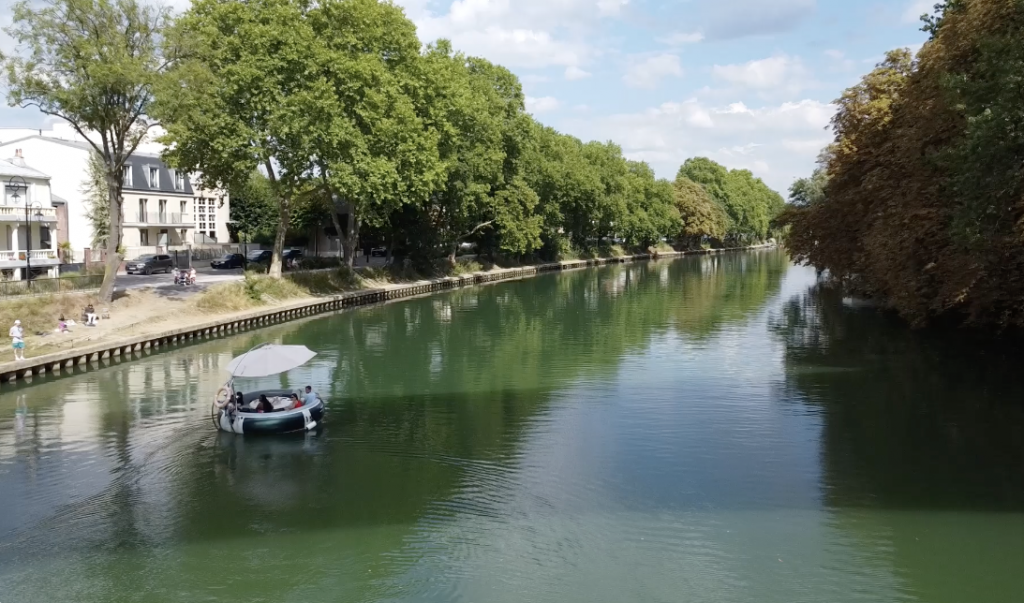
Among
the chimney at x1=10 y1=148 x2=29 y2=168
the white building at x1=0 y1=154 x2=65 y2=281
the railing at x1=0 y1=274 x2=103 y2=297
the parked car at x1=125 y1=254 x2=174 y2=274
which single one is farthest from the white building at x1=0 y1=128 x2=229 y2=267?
the railing at x1=0 y1=274 x2=103 y2=297

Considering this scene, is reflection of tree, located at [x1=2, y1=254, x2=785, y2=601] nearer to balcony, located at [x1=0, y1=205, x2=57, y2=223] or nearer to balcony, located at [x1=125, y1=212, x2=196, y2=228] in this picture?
balcony, located at [x1=0, y1=205, x2=57, y2=223]

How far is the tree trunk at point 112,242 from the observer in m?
36.5

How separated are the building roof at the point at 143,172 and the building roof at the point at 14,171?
1458 cm

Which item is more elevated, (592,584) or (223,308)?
(223,308)

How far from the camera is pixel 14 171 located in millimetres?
48938

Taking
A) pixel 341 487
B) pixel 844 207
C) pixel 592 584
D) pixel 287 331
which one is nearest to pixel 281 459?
pixel 341 487

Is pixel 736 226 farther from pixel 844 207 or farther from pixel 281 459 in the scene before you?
pixel 281 459

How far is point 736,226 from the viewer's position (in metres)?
156

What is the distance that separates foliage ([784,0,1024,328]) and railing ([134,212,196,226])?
51243mm

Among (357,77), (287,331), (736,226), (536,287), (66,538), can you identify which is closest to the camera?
(66,538)

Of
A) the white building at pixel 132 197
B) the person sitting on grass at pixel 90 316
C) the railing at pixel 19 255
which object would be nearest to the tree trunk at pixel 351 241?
the white building at pixel 132 197

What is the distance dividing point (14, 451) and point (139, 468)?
390cm

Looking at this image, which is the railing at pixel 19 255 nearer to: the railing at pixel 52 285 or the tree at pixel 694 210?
the railing at pixel 52 285

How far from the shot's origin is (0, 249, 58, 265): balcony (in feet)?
147
